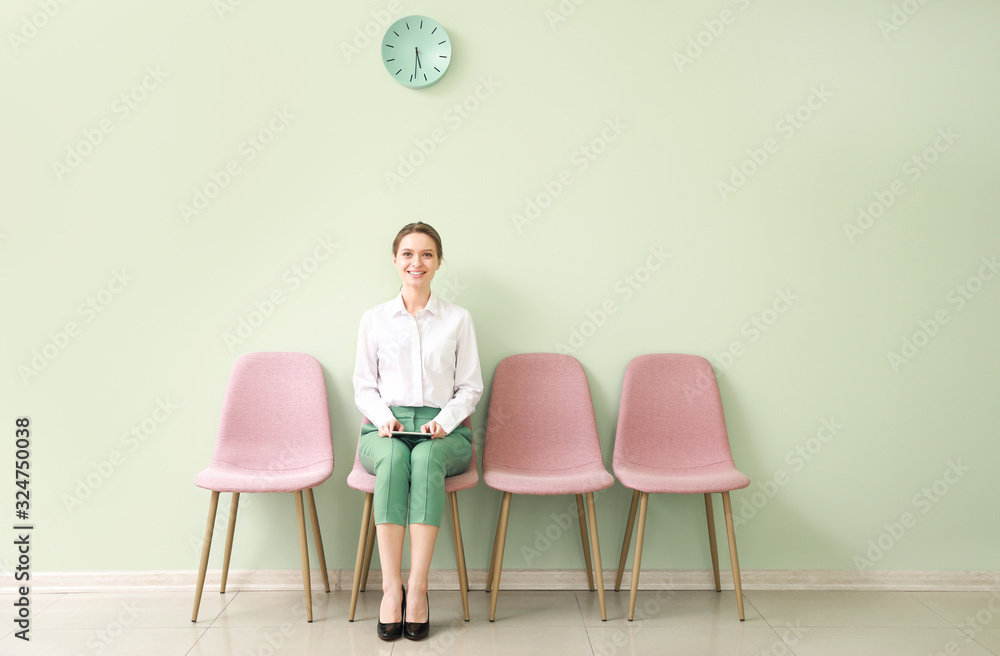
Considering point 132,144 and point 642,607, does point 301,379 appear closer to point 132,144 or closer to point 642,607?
point 132,144

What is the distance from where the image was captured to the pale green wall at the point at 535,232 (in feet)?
8.23

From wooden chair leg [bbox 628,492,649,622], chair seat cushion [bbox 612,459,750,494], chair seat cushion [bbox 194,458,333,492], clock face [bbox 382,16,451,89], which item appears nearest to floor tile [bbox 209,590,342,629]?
chair seat cushion [bbox 194,458,333,492]

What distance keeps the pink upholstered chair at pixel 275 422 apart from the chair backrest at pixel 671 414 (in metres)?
1.15

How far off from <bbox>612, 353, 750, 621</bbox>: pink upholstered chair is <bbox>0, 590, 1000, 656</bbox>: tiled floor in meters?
0.25

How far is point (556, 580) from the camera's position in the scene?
2.51 m

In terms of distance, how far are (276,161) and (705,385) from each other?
190cm

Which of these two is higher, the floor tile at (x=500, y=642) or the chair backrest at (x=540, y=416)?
the chair backrest at (x=540, y=416)

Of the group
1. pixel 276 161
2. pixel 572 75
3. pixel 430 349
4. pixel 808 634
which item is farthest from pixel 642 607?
pixel 276 161

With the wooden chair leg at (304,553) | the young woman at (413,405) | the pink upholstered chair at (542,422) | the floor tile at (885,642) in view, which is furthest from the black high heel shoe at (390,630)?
the floor tile at (885,642)

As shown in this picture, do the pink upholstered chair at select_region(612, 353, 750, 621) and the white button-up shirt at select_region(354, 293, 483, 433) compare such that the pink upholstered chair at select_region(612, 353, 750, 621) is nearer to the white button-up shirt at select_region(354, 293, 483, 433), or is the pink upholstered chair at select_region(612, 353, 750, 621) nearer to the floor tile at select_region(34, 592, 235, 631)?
the white button-up shirt at select_region(354, 293, 483, 433)

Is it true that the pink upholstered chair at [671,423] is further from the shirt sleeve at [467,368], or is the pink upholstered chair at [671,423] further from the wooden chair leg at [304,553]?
the wooden chair leg at [304,553]

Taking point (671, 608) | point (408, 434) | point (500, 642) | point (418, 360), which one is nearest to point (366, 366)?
point (418, 360)

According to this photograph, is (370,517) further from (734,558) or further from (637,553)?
(734,558)

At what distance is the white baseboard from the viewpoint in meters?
2.49
